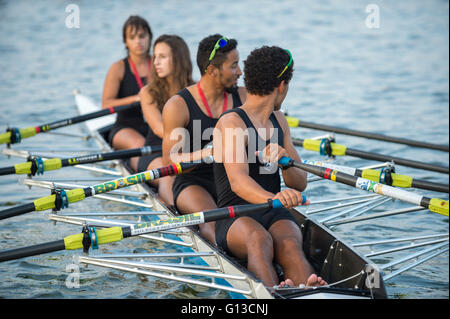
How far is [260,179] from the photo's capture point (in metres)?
4.18

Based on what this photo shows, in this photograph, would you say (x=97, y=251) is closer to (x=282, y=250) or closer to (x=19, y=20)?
(x=282, y=250)

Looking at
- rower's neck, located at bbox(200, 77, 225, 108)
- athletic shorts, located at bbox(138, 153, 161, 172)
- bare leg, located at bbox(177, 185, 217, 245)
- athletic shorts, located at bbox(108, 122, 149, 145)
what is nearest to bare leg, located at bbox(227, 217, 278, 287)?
bare leg, located at bbox(177, 185, 217, 245)

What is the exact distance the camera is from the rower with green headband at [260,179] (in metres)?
3.86

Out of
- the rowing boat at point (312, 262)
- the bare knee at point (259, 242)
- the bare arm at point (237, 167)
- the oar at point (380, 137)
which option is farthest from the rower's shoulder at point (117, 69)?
the bare knee at point (259, 242)

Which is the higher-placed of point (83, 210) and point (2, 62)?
point (2, 62)

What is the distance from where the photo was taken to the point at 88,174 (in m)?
8.44

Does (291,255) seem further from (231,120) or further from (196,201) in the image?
(196,201)

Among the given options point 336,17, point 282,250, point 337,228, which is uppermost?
point 336,17

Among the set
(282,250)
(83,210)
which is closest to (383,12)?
(83,210)

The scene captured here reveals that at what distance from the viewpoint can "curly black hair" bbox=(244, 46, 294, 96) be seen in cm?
393

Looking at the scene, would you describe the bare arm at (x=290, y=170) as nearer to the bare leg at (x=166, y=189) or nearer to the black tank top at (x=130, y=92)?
the bare leg at (x=166, y=189)

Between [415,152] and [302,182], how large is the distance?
4.94m

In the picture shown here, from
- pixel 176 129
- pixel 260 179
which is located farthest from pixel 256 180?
pixel 176 129

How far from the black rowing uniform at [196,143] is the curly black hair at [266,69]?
40.6 inches
